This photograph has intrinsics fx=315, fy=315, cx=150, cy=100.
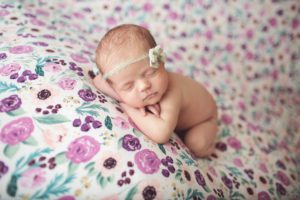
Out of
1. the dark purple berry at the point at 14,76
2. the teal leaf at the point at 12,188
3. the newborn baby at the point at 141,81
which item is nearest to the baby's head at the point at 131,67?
the newborn baby at the point at 141,81

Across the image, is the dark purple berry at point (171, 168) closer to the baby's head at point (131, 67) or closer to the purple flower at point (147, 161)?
the purple flower at point (147, 161)

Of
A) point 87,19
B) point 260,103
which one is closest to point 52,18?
point 87,19

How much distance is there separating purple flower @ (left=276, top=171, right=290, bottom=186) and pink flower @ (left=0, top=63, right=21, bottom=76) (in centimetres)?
99

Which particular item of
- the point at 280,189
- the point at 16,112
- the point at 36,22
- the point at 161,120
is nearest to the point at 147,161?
the point at 161,120

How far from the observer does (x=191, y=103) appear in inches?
44.0

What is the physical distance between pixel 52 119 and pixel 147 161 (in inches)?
11.0

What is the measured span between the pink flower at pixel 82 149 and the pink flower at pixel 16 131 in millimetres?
117

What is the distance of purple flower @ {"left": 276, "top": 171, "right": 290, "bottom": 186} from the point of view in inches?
46.6

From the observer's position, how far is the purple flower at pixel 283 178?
1.18m

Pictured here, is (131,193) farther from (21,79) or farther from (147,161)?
(21,79)

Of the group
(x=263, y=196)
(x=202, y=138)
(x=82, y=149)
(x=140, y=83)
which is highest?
(x=140, y=83)

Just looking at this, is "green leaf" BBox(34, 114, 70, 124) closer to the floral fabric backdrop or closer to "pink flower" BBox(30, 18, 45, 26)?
the floral fabric backdrop

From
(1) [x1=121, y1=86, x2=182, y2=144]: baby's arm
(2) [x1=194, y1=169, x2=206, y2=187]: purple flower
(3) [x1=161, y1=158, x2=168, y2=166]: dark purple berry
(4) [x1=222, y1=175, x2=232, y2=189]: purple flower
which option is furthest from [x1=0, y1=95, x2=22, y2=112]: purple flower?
(4) [x1=222, y1=175, x2=232, y2=189]: purple flower

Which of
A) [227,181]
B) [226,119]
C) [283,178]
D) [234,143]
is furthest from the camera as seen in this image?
[226,119]
